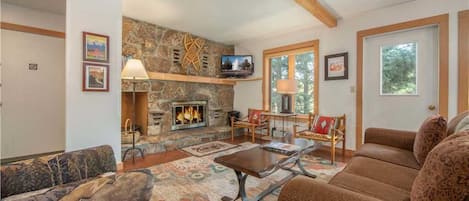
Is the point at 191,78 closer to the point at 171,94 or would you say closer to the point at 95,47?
the point at 171,94

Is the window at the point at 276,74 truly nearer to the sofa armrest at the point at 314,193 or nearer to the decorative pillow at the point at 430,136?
the decorative pillow at the point at 430,136

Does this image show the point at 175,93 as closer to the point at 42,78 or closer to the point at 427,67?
the point at 42,78

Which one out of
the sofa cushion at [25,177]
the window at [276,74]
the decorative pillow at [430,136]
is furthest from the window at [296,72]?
the sofa cushion at [25,177]

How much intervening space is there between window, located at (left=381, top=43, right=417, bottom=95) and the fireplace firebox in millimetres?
3565

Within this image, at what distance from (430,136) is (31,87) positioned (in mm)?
4995

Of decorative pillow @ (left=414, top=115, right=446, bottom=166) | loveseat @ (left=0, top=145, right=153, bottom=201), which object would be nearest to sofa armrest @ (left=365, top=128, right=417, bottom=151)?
decorative pillow @ (left=414, top=115, right=446, bottom=166)

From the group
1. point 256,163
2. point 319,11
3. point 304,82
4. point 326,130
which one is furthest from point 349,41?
point 256,163

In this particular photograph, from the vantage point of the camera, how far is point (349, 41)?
3604 millimetres

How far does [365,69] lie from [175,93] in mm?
3547

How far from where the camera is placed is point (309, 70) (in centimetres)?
425

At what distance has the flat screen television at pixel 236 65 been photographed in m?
5.05

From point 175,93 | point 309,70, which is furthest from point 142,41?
point 309,70

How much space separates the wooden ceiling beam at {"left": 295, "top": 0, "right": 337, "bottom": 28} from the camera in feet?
9.84

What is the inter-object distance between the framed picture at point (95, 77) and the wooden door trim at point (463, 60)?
4474 millimetres
